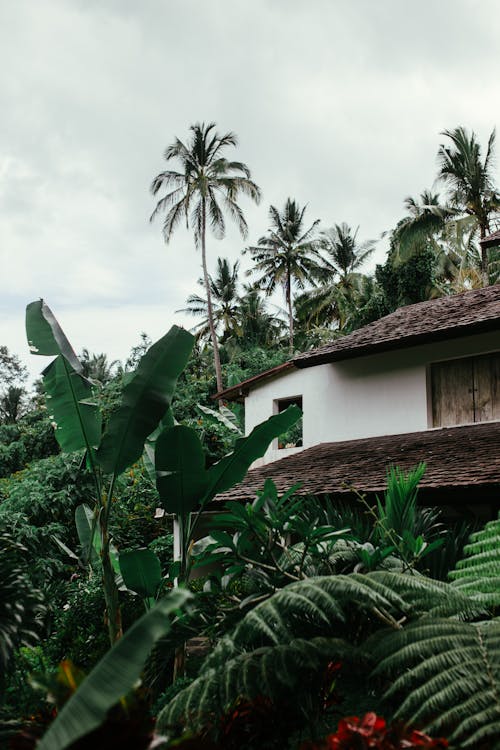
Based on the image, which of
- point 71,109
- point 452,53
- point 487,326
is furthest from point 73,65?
point 487,326

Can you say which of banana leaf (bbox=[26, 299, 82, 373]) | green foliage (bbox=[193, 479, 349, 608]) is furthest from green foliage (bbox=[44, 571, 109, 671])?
green foliage (bbox=[193, 479, 349, 608])

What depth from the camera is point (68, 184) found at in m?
13.6

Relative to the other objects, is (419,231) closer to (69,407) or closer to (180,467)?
(69,407)

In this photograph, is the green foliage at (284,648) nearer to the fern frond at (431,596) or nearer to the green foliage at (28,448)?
the fern frond at (431,596)

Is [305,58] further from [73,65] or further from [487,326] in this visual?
[487,326]

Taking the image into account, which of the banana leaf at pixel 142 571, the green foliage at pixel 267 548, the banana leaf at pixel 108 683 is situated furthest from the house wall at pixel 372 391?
the banana leaf at pixel 108 683

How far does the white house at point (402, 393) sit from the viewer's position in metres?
10.2

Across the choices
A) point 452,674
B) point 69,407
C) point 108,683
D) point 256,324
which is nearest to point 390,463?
point 69,407

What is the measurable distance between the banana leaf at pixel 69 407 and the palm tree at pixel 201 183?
21554 millimetres

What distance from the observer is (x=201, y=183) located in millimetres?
27859

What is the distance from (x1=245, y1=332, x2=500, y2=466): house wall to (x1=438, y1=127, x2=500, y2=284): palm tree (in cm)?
1434

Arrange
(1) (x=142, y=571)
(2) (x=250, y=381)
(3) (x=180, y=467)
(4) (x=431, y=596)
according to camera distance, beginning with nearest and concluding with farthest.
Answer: (4) (x=431, y=596) → (3) (x=180, y=467) → (1) (x=142, y=571) → (2) (x=250, y=381)

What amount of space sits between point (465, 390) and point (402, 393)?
1153mm

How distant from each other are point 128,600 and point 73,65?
321 inches
